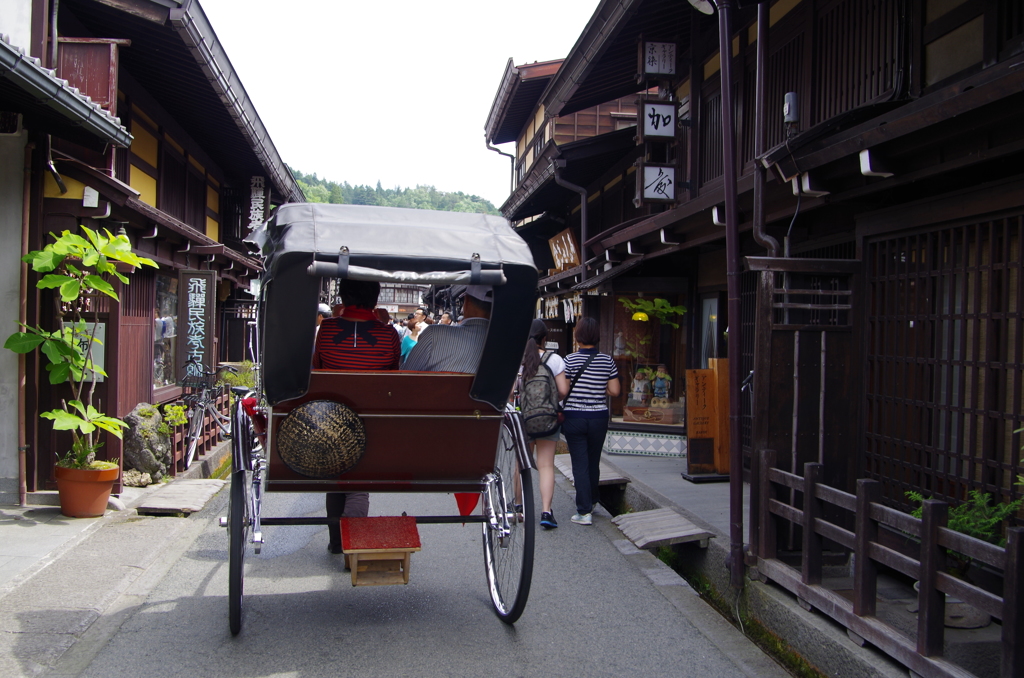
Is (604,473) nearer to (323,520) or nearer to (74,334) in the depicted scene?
(323,520)

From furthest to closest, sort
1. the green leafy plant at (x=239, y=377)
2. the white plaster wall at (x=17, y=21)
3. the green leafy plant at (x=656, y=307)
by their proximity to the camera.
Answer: the green leafy plant at (x=239, y=377), the green leafy plant at (x=656, y=307), the white plaster wall at (x=17, y=21)

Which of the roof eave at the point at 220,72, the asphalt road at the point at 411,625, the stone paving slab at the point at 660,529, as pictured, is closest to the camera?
the asphalt road at the point at 411,625

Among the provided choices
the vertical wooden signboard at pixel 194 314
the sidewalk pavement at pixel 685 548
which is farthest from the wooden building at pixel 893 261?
the vertical wooden signboard at pixel 194 314

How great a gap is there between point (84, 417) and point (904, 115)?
23.1ft

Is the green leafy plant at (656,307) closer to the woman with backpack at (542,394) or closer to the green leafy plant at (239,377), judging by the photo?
the woman with backpack at (542,394)

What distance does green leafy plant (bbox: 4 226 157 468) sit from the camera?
683 cm

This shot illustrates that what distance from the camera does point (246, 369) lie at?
1440 centimetres

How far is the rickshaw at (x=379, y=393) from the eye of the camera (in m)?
4.07

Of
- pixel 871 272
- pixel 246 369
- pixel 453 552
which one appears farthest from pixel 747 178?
pixel 246 369

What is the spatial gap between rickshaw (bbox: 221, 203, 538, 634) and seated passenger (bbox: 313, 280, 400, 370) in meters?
0.40

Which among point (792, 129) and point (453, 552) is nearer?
point (453, 552)

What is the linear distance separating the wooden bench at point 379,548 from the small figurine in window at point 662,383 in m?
8.78

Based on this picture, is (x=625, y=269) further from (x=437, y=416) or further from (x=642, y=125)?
(x=437, y=416)

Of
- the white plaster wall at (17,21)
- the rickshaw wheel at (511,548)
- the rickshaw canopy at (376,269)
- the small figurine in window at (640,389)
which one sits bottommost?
the rickshaw wheel at (511,548)
